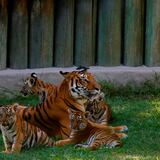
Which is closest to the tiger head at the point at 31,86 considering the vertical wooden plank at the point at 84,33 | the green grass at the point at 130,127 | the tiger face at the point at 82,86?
the green grass at the point at 130,127

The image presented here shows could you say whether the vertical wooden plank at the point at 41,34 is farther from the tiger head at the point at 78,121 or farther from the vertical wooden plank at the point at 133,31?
the tiger head at the point at 78,121

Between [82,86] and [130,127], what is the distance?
2.88ft

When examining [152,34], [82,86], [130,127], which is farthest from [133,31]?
[82,86]

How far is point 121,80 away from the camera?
37.2 feet

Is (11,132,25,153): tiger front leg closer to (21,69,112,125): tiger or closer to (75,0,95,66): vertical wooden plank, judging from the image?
(21,69,112,125): tiger

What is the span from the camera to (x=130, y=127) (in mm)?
9445

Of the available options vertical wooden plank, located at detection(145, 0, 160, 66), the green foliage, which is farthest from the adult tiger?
vertical wooden plank, located at detection(145, 0, 160, 66)

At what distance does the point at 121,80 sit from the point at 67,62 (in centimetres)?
75

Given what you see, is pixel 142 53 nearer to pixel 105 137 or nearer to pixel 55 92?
pixel 55 92

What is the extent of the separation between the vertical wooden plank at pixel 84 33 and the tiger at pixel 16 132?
325 cm

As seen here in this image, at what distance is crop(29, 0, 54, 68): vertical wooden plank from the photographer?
11148 mm

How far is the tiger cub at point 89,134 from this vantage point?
826 cm

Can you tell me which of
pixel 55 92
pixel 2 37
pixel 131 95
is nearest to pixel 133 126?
pixel 55 92

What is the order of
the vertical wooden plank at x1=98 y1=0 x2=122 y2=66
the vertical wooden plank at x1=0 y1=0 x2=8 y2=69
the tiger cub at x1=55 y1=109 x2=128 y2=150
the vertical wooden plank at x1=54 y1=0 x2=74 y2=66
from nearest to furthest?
the tiger cub at x1=55 y1=109 x2=128 y2=150 < the vertical wooden plank at x1=0 y1=0 x2=8 y2=69 < the vertical wooden plank at x1=54 y1=0 x2=74 y2=66 < the vertical wooden plank at x1=98 y1=0 x2=122 y2=66
